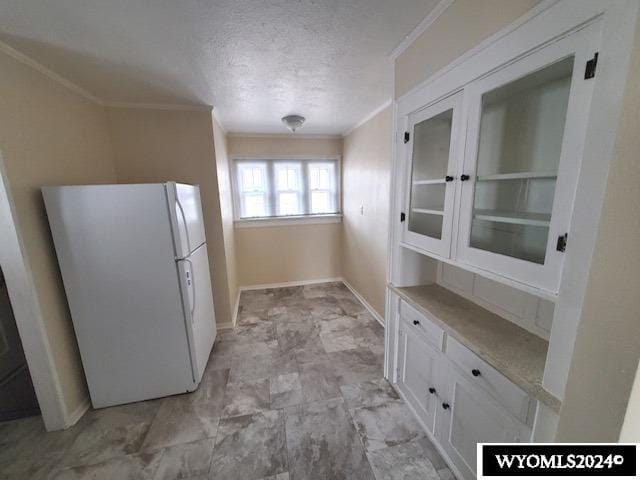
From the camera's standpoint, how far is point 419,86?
1.36m

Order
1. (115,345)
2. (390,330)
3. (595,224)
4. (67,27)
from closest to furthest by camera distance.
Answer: (595,224) < (67,27) < (115,345) < (390,330)

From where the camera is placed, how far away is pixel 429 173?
4.67ft

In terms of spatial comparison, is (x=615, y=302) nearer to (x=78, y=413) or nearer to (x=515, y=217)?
(x=515, y=217)

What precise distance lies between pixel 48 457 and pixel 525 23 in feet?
10.3

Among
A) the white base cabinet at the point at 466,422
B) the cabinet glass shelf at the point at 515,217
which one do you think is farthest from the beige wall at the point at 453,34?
the white base cabinet at the point at 466,422

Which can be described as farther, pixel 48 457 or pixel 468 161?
pixel 48 457

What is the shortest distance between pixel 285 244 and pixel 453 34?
3170mm

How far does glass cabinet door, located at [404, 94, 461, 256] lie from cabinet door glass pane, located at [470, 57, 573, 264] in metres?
0.14

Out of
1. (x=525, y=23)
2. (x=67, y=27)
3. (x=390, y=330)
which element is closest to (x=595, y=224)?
(x=525, y=23)

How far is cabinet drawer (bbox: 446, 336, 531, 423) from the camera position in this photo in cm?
92

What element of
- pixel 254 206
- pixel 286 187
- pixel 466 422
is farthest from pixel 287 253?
pixel 466 422

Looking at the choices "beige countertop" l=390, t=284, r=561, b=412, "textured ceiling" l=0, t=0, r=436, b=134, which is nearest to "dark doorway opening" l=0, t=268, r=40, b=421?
"textured ceiling" l=0, t=0, r=436, b=134

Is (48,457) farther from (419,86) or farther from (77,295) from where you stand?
(419,86)

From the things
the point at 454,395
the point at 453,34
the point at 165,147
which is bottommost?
the point at 454,395
